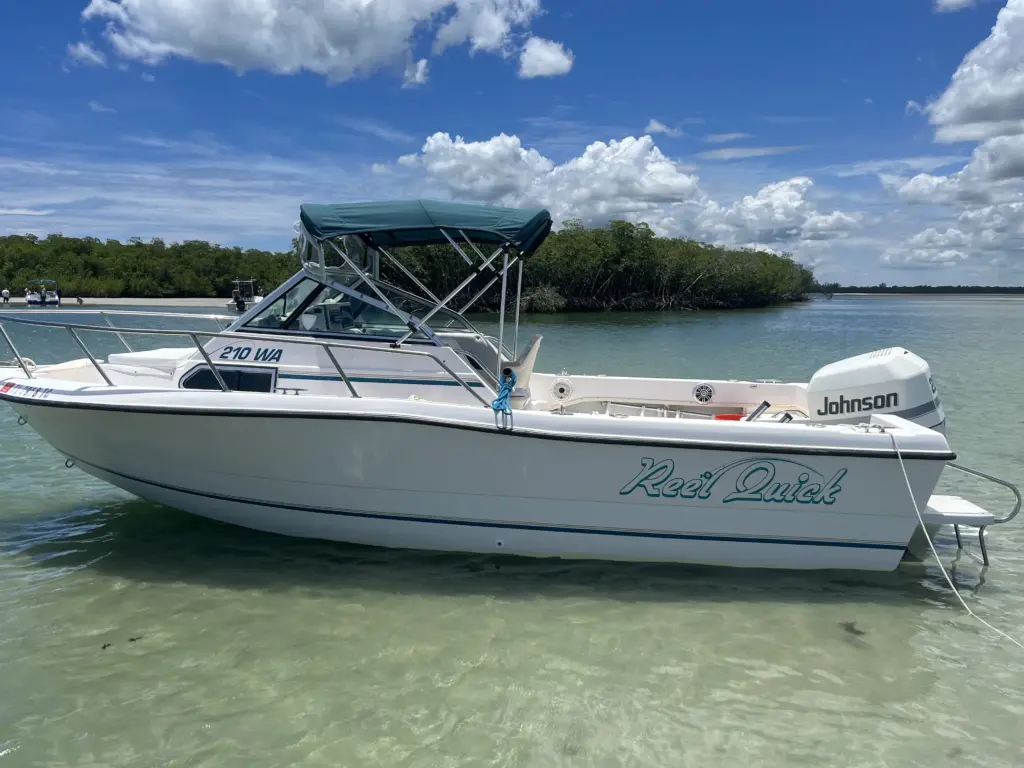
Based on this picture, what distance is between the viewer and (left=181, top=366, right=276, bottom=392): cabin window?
5.70m

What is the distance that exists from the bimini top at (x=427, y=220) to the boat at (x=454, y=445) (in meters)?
0.02

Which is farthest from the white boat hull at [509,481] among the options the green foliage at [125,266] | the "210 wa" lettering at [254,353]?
the green foliage at [125,266]

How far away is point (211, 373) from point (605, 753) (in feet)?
13.1

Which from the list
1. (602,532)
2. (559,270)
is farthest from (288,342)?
(559,270)

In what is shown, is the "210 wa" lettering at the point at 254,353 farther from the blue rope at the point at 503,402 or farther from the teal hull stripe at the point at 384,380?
the blue rope at the point at 503,402

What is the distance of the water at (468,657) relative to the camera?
356 cm

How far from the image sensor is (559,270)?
59.5 m

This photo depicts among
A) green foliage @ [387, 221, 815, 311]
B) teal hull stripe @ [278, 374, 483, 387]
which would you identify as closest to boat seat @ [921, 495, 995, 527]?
teal hull stripe @ [278, 374, 483, 387]

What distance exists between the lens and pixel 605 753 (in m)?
3.51

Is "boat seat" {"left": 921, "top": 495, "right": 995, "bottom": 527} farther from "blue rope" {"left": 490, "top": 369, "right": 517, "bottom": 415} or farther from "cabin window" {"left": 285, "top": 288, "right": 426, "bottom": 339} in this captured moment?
"cabin window" {"left": 285, "top": 288, "right": 426, "bottom": 339}

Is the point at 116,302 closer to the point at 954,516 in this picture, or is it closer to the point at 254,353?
the point at 254,353

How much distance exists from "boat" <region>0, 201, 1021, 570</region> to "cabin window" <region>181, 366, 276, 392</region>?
16 mm

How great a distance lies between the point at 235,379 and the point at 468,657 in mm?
2857

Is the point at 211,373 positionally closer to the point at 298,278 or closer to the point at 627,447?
the point at 298,278
